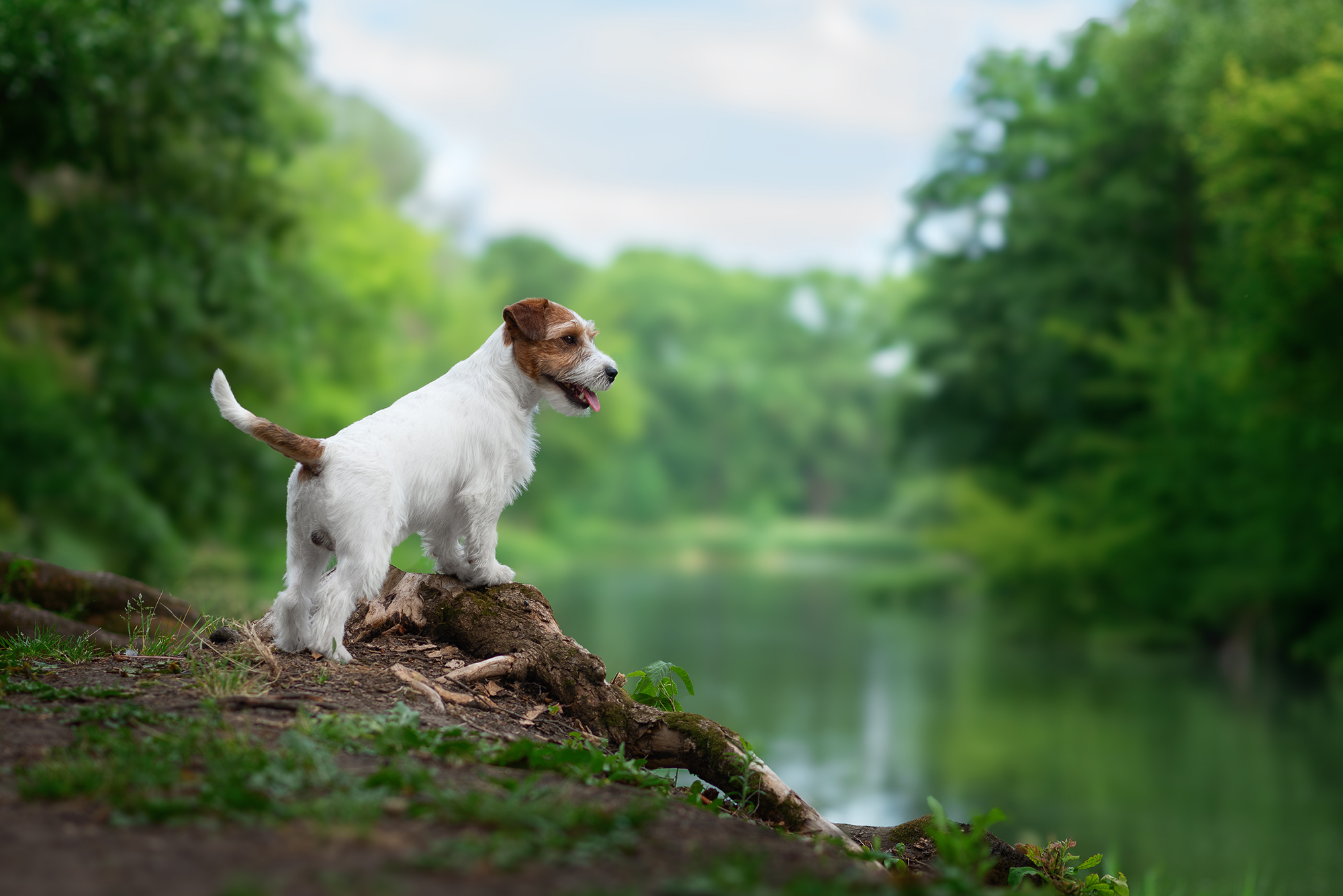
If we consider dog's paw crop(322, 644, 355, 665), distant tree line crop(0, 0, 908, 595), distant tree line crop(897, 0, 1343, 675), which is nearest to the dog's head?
dog's paw crop(322, 644, 355, 665)

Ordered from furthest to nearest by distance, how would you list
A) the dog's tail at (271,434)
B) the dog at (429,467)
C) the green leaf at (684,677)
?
the green leaf at (684,677), the dog at (429,467), the dog's tail at (271,434)

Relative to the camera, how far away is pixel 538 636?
244 inches

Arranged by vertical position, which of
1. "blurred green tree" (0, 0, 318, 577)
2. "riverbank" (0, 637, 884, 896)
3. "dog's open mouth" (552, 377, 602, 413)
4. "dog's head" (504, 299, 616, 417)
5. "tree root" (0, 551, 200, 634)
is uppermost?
"blurred green tree" (0, 0, 318, 577)

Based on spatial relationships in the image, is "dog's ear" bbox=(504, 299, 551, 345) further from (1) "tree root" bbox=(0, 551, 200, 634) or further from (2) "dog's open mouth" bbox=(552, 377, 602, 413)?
(1) "tree root" bbox=(0, 551, 200, 634)

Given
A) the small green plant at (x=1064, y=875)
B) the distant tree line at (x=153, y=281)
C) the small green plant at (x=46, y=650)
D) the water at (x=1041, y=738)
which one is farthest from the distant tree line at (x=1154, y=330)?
the small green plant at (x=46, y=650)

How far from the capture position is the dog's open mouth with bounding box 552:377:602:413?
6.15m

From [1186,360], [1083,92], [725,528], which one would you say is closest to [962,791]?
[1186,360]

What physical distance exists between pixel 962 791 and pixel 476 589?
48.9 ft

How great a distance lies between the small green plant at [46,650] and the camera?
6.07 meters

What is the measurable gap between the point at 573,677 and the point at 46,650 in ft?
9.57

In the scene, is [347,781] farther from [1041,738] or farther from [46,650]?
[1041,738]

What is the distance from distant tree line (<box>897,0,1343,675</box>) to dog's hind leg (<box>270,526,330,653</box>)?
17513 millimetres

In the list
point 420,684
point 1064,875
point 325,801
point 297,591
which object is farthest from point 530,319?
point 1064,875

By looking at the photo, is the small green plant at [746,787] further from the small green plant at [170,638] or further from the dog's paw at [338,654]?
the small green plant at [170,638]
